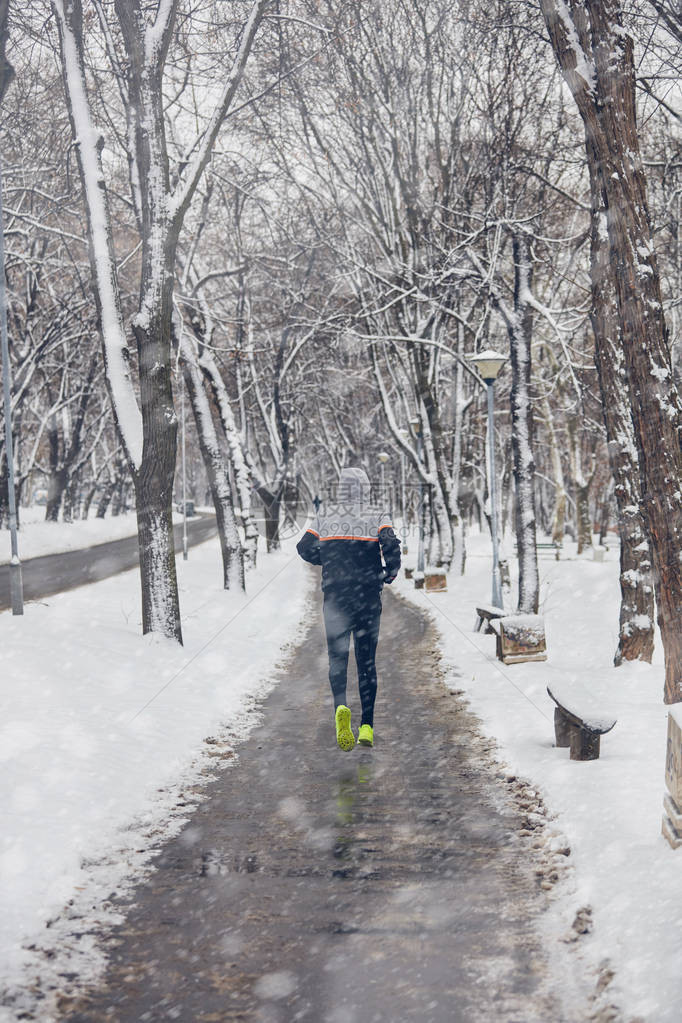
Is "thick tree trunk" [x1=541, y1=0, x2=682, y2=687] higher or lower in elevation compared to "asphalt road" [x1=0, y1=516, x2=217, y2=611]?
higher

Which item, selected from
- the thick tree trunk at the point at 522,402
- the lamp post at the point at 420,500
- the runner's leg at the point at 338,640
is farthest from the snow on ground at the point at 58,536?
the runner's leg at the point at 338,640

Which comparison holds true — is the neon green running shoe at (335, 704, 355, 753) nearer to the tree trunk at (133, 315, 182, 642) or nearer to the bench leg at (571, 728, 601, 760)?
the bench leg at (571, 728, 601, 760)

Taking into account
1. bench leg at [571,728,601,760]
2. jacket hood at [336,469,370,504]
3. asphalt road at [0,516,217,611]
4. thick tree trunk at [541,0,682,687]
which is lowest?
asphalt road at [0,516,217,611]

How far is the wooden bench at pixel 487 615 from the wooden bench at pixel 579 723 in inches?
237

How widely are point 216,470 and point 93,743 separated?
12.6 metres

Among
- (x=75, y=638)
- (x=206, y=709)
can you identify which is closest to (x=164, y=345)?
(x=75, y=638)

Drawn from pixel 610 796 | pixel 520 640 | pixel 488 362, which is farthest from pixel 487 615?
pixel 610 796

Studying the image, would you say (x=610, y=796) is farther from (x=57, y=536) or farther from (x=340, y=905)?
(x=57, y=536)

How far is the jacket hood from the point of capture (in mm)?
7262

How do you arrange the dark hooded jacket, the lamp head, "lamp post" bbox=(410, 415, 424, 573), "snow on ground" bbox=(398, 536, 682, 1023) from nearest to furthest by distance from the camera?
"snow on ground" bbox=(398, 536, 682, 1023) → the dark hooded jacket → the lamp head → "lamp post" bbox=(410, 415, 424, 573)

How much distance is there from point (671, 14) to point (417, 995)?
37.9 ft

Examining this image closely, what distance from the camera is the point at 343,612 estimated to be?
24.0ft

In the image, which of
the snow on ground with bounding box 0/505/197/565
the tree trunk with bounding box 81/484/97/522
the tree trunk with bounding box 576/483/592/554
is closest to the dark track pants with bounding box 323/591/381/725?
the snow on ground with bounding box 0/505/197/565

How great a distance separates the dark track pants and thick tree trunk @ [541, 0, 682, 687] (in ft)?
8.26
